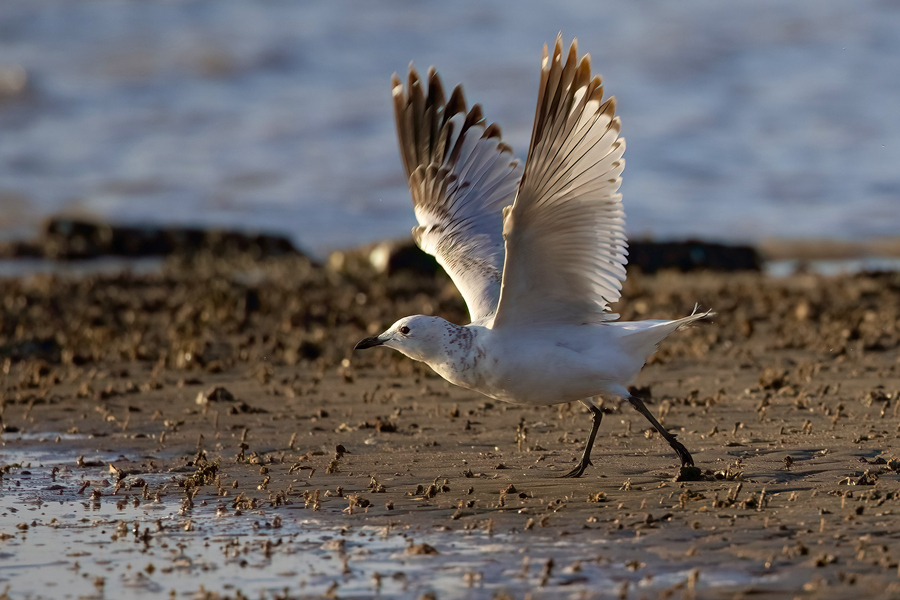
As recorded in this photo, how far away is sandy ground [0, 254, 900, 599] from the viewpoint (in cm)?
482

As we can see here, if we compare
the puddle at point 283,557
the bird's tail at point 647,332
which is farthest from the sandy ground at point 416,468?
the bird's tail at point 647,332

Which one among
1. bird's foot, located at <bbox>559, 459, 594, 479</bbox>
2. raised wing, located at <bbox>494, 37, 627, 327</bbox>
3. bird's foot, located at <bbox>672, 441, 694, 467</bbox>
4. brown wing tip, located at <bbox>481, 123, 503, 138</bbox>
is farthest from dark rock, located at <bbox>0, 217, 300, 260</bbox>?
bird's foot, located at <bbox>672, 441, 694, 467</bbox>

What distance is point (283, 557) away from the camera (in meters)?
5.14

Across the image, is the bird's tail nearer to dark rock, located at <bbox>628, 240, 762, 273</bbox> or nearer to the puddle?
the puddle

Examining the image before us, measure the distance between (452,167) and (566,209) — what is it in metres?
2.36

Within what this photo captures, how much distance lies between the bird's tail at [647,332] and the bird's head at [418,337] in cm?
107

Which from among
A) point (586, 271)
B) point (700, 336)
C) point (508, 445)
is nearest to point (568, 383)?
point (586, 271)

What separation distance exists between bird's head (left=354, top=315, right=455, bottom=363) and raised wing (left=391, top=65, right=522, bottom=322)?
142 centimetres

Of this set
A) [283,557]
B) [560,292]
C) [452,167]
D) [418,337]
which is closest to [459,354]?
[418,337]

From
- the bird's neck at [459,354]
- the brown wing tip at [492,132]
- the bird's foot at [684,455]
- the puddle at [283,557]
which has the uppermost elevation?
the brown wing tip at [492,132]

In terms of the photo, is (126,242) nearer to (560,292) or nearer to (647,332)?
(560,292)

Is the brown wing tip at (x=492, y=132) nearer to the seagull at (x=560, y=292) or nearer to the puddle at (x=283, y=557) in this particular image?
the seagull at (x=560, y=292)

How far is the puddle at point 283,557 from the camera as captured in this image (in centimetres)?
462

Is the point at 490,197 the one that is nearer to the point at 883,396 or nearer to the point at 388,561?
the point at 883,396
